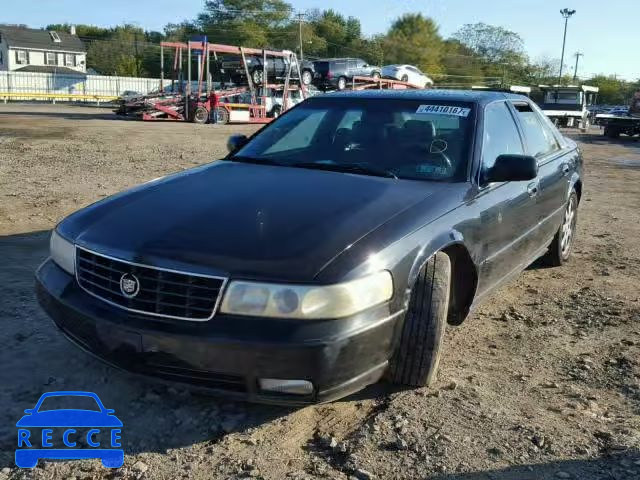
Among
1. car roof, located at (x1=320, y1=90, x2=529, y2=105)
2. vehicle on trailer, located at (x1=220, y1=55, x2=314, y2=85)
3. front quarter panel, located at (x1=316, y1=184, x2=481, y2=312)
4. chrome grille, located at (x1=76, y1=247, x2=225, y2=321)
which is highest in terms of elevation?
vehicle on trailer, located at (x1=220, y1=55, x2=314, y2=85)

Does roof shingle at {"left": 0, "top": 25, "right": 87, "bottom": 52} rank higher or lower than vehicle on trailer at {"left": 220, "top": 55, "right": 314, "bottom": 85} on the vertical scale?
higher

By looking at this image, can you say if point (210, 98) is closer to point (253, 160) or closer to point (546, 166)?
point (546, 166)

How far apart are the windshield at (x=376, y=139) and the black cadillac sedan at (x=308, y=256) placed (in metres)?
0.01

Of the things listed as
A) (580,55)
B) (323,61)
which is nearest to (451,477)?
(323,61)

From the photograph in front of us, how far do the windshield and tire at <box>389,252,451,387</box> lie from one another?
0.77 m

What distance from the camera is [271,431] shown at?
2779 millimetres

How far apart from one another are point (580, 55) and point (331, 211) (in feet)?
350

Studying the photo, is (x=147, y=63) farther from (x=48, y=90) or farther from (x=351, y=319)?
(x=351, y=319)

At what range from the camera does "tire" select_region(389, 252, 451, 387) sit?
2.93 metres

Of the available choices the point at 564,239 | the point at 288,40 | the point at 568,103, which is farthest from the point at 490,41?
the point at 564,239

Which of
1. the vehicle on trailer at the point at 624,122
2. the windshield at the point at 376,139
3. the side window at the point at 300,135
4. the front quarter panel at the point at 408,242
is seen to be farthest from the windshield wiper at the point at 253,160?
the vehicle on trailer at the point at 624,122

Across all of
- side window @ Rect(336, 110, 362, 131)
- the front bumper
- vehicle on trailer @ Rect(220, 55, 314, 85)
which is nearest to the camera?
the front bumper

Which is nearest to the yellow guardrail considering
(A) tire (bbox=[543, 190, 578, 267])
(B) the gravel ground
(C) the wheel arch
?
(B) the gravel ground

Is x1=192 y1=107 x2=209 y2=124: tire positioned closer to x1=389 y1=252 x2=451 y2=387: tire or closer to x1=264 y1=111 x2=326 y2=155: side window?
x1=264 y1=111 x2=326 y2=155: side window
